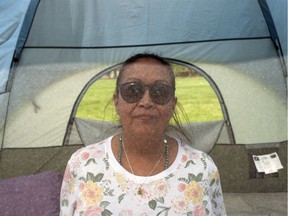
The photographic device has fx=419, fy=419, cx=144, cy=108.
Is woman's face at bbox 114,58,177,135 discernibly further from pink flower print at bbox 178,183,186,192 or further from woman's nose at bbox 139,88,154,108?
pink flower print at bbox 178,183,186,192

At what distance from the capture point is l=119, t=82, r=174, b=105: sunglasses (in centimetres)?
99

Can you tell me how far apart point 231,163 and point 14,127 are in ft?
3.88

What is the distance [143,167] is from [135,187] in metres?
0.06

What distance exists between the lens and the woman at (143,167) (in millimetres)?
946

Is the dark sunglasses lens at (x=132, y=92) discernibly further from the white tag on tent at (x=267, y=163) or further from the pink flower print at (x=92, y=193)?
the white tag on tent at (x=267, y=163)

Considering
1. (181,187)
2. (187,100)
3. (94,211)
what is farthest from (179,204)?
(187,100)

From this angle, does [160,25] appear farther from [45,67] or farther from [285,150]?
[285,150]

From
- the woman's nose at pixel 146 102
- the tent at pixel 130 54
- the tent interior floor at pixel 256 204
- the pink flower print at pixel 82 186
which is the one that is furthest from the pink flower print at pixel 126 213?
the tent interior floor at pixel 256 204

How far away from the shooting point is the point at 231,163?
7.69ft

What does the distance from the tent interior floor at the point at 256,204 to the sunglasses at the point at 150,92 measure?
1.38 meters

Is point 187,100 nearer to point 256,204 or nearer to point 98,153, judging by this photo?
point 256,204

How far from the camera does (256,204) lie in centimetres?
226

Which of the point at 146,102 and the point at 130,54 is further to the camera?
the point at 130,54

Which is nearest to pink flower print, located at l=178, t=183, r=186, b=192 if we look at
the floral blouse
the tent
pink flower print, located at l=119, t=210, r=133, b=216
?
the floral blouse
